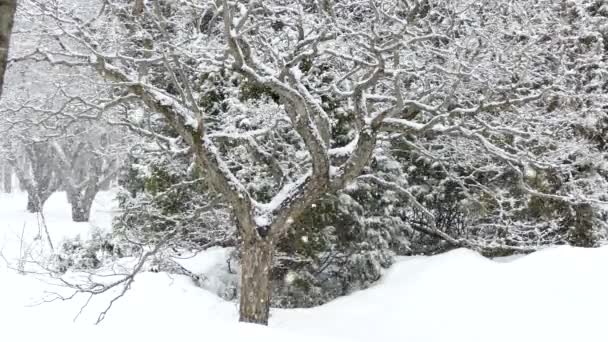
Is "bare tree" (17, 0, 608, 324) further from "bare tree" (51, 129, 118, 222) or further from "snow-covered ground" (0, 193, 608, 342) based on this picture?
"bare tree" (51, 129, 118, 222)

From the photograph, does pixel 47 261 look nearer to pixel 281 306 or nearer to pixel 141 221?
pixel 141 221

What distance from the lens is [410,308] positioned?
317 inches

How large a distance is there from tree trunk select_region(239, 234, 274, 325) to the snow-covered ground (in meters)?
0.33

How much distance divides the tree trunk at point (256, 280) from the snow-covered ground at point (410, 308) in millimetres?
331

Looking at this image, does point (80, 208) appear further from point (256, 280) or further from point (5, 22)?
point (5, 22)

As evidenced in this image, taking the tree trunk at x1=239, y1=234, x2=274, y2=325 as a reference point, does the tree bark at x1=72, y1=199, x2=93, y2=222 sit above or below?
below

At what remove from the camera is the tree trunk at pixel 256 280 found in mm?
7051

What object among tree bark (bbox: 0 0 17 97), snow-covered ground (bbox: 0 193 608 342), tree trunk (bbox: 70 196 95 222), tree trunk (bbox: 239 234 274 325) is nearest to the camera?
tree bark (bbox: 0 0 17 97)

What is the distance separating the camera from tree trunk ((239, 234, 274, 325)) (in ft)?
23.1

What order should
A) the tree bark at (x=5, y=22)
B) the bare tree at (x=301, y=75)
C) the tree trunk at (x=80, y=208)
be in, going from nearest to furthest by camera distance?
the tree bark at (x=5, y=22), the bare tree at (x=301, y=75), the tree trunk at (x=80, y=208)

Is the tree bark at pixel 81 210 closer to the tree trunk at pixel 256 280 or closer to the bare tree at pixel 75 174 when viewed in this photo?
the bare tree at pixel 75 174

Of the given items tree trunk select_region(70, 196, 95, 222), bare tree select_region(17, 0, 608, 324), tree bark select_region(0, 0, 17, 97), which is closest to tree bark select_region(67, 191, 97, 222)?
tree trunk select_region(70, 196, 95, 222)

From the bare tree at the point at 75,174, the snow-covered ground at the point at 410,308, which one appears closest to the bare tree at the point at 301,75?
the snow-covered ground at the point at 410,308

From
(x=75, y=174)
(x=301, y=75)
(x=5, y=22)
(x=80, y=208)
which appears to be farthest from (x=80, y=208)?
(x=5, y=22)
